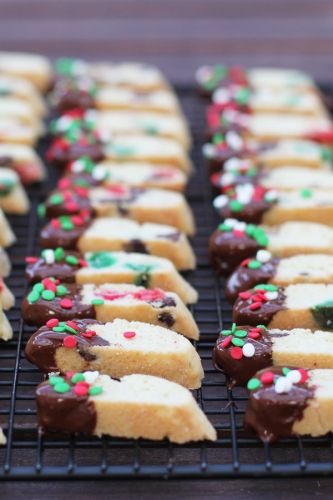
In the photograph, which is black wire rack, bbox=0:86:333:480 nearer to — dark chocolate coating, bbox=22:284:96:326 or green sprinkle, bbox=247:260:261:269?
dark chocolate coating, bbox=22:284:96:326

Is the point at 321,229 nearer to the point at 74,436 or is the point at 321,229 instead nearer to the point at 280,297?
the point at 280,297

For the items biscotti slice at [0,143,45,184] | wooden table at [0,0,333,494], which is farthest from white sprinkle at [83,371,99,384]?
wooden table at [0,0,333,494]

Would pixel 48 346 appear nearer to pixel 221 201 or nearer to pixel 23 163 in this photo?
pixel 221 201

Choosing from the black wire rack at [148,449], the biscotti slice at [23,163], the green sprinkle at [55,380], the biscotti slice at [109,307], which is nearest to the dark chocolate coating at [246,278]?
the black wire rack at [148,449]

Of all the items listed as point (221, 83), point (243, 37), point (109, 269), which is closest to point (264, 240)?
point (109, 269)

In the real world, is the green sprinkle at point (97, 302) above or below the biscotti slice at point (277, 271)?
below

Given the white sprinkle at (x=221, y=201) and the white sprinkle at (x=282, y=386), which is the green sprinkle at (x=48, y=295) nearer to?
the white sprinkle at (x=282, y=386)

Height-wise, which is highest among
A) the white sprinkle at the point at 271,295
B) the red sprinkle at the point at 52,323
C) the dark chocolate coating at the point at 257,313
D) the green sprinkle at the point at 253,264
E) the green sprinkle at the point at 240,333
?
the green sprinkle at the point at 253,264
